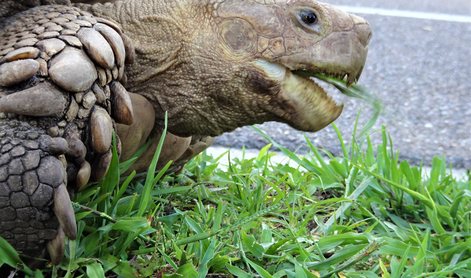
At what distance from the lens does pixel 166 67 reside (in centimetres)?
122

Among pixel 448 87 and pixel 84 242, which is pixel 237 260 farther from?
pixel 448 87

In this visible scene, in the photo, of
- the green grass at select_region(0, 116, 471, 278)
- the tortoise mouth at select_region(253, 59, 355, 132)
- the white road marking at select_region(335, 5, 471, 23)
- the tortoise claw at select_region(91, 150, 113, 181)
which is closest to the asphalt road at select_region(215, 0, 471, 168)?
the white road marking at select_region(335, 5, 471, 23)

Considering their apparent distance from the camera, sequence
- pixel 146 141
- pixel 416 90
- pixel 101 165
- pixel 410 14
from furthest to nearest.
→ 1. pixel 410 14
2. pixel 416 90
3. pixel 146 141
4. pixel 101 165

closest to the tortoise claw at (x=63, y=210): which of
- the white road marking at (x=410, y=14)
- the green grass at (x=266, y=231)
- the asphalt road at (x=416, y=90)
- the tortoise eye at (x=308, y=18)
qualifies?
the green grass at (x=266, y=231)

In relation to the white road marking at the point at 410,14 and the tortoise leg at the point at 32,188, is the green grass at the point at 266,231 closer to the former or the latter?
the tortoise leg at the point at 32,188

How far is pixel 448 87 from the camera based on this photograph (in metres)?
3.35

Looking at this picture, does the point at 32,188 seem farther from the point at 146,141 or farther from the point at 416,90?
the point at 416,90

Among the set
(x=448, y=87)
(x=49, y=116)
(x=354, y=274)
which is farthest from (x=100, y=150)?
(x=448, y=87)

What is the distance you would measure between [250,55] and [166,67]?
0.22 meters

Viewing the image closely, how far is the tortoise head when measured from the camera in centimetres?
121

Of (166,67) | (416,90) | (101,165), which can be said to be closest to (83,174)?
(101,165)

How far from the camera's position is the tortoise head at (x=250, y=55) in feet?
3.96

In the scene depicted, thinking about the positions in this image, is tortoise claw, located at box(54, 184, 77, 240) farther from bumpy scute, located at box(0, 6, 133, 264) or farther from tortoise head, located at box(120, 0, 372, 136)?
tortoise head, located at box(120, 0, 372, 136)

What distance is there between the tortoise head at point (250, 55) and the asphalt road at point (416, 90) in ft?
2.14
